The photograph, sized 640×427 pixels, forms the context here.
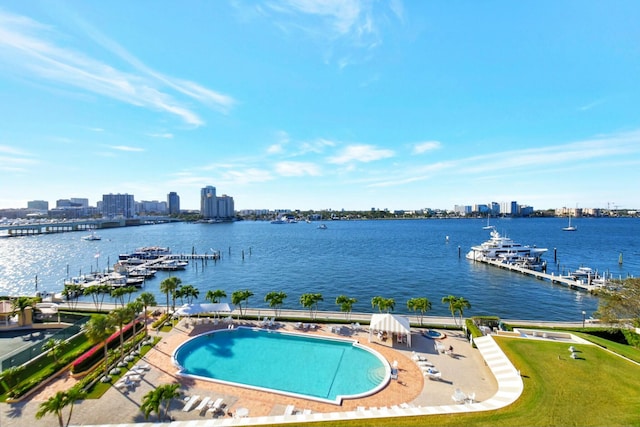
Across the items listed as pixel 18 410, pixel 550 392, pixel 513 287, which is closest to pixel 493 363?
pixel 550 392

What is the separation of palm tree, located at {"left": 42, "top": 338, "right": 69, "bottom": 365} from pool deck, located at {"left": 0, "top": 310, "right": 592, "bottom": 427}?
2.23m

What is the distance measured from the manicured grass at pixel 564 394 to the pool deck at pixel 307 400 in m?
0.73

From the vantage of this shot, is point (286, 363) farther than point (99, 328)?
Yes

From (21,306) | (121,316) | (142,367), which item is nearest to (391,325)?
(142,367)

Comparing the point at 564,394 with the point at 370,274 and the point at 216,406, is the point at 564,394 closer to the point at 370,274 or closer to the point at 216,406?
the point at 216,406

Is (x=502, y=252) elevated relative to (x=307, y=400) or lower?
elevated

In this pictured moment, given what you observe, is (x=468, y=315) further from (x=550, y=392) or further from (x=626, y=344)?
(x=550, y=392)

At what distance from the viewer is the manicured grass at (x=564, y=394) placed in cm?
1592

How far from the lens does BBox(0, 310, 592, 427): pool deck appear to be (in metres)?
17.4

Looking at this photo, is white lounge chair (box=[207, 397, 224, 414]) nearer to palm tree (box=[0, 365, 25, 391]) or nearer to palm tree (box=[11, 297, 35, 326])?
palm tree (box=[0, 365, 25, 391])

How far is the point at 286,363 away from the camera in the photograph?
25984 millimetres

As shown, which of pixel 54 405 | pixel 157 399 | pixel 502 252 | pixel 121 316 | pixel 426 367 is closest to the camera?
pixel 54 405

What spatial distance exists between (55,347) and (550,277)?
80301mm

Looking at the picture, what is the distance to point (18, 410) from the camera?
19.0 m
